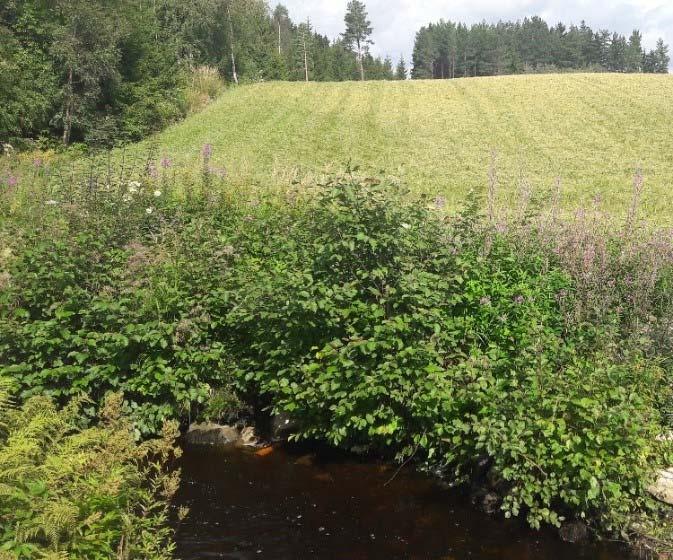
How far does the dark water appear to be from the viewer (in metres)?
5.48

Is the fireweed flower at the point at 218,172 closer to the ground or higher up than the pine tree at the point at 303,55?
closer to the ground

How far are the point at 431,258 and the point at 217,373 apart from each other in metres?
2.94

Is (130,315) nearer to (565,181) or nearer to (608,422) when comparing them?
(608,422)

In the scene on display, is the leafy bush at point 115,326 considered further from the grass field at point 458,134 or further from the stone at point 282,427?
the grass field at point 458,134

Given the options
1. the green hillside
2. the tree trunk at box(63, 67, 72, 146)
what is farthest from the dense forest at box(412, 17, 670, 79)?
the tree trunk at box(63, 67, 72, 146)

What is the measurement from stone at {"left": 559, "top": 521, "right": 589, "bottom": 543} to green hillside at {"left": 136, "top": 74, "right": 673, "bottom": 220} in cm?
930

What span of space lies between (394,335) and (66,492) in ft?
11.4

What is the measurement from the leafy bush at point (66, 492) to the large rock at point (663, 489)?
4417 millimetres

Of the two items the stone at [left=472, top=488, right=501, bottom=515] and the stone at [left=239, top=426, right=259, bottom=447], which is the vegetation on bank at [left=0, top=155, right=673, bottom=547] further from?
the stone at [left=239, top=426, right=259, bottom=447]

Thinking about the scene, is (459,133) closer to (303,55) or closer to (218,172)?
(218,172)

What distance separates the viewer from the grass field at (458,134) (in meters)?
20.0

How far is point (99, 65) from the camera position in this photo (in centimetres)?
3294

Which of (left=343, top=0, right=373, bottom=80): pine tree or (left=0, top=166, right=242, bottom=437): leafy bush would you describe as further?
(left=343, top=0, right=373, bottom=80): pine tree

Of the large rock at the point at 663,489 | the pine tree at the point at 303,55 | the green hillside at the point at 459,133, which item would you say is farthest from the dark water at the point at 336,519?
the pine tree at the point at 303,55
